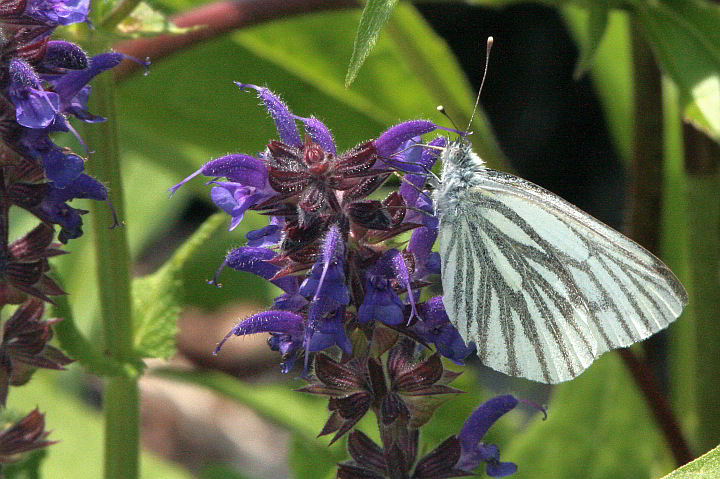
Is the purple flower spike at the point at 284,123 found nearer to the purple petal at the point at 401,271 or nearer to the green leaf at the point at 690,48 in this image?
the purple petal at the point at 401,271

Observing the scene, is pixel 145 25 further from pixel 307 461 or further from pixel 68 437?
pixel 68 437

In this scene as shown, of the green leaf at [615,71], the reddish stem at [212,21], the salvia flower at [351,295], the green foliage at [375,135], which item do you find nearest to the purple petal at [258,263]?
the salvia flower at [351,295]

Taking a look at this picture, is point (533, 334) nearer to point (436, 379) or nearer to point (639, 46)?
point (436, 379)

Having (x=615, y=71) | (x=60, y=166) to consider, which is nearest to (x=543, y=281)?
(x=60, y=166)

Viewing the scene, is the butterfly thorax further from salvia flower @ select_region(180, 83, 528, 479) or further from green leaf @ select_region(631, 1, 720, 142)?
green leaf @ select_region(631, 1, 720, 142)

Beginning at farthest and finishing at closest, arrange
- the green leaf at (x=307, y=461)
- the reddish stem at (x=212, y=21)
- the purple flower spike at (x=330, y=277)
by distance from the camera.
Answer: the green leaf at (x=307, y=461)
the reddish stem at (x=212, y=21)
the purple flower spike at (x=330, y=277)
